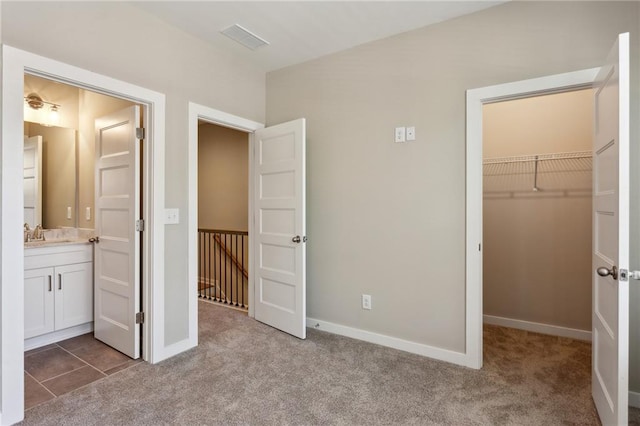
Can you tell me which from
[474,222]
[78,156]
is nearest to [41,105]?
[78,156]

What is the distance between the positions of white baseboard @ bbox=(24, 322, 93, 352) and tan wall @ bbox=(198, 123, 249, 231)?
2281 mm

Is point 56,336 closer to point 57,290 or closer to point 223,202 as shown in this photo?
point 57,290

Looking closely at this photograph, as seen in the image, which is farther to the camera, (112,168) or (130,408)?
(112,168)

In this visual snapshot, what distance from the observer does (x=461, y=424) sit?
1883mm

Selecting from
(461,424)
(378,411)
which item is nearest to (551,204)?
(461,424)

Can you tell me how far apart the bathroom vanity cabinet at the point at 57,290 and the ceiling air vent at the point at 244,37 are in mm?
2394

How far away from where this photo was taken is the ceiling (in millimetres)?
2455

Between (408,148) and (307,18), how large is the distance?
1.31 m

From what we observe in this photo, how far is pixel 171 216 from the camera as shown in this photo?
8.94 ft

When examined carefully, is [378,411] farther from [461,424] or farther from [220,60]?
[220,60]

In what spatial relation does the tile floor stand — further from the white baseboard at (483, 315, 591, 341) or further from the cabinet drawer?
the white baseboard at (483, 315, 591, 341)

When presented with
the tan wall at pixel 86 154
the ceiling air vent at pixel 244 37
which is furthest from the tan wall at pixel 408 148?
the tan wall at pixel 86 154

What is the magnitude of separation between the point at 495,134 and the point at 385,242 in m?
1.80

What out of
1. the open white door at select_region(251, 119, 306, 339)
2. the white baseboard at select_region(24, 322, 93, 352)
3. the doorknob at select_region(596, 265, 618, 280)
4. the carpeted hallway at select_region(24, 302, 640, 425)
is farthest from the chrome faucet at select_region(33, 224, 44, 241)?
the doorknob at select_region(596, 265, 618, 280)
